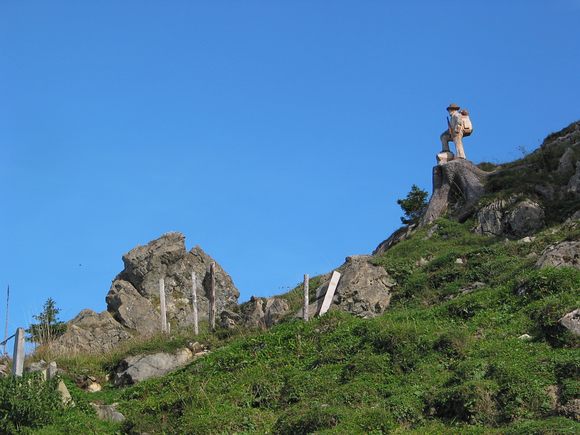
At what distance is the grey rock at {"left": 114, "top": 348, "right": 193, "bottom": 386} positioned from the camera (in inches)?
1059

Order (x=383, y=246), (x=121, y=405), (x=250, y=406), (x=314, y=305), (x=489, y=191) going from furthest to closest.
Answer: (x=383, y=246) → (x=489, y=191) → (x=314, y=305) → (x=121, y=405) → (x=250, y=406)

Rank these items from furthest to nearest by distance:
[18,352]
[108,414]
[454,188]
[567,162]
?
[454,188], [567,162], [108,414], [18,352]

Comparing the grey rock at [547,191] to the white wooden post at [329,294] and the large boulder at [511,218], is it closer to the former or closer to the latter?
the large boulder at [511,218]

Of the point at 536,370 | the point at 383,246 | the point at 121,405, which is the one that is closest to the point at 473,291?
the point at 536,370

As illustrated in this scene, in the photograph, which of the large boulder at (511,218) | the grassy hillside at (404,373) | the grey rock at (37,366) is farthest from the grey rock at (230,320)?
the large boulder at (511,218)

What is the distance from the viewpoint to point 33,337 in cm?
3183

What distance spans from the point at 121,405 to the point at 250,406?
12.6ft

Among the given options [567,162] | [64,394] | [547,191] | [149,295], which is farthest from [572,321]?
[149,295]

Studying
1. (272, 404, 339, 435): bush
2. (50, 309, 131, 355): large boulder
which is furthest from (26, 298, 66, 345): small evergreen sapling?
(272, 404, 339, 435): bush

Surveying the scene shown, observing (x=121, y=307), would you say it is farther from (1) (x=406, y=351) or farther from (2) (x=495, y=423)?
(2) (x=495, y=423)

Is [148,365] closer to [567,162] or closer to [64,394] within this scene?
[64,394]

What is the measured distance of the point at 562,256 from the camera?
969 inches

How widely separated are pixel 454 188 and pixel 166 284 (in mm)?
13199

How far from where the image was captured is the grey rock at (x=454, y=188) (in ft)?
118
